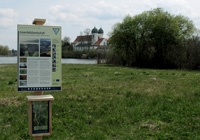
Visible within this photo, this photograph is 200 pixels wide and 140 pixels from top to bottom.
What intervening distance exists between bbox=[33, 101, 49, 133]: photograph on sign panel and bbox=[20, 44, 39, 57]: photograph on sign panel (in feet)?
3.08

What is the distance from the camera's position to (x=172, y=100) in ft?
30.7

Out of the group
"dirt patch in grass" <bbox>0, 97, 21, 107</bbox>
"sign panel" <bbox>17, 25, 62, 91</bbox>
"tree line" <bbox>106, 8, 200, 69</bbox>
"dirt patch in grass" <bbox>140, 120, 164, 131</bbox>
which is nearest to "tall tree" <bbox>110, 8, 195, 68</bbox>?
"tree line" <bbox>106, 8, 200, 69</bbox>

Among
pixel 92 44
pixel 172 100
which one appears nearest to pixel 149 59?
pixel 172 100

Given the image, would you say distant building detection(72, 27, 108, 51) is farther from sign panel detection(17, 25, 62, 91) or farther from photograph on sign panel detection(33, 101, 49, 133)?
photograph on sign panel detection(33, 101, 49, 133)

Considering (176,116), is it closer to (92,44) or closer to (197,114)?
(197,114)

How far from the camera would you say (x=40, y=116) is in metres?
5.07

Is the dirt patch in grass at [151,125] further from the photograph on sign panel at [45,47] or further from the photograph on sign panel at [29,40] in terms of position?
the photograph on sign panel at [29,40]

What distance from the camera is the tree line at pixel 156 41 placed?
99.9 ft

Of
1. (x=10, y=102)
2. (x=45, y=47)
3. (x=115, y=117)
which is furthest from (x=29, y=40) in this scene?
(x=10, y=102)

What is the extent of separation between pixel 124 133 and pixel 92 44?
436 feet

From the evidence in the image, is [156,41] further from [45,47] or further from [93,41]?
[93,41]

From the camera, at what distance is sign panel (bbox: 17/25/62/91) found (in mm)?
4945

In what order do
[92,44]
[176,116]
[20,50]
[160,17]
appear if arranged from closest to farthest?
[20,50] → [176,116] → [160,17] → [92,44]

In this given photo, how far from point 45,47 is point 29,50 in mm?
308
